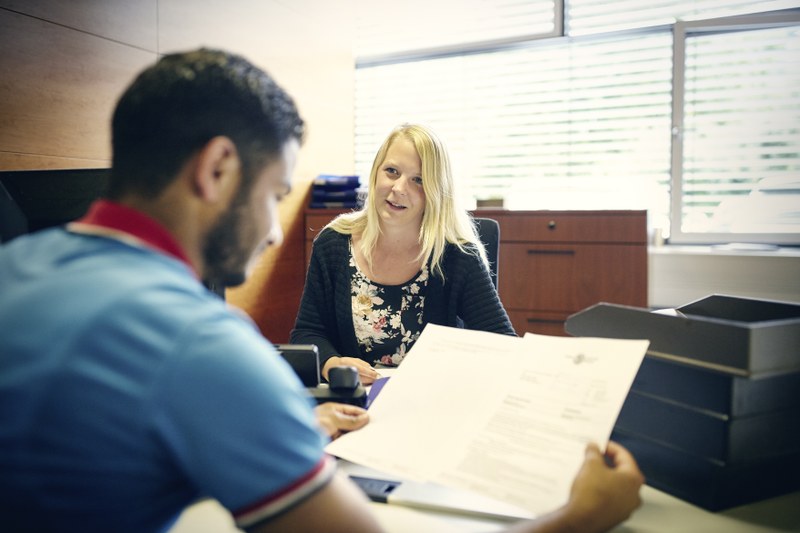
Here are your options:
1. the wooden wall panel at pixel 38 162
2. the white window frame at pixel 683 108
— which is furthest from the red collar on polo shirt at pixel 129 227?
the white window frame at pixel 683 108

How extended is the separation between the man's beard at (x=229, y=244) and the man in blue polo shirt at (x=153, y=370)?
0.05 feet

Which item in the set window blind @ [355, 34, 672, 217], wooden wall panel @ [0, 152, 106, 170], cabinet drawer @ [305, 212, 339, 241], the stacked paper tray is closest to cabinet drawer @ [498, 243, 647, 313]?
window blind @ [355, 34, 672, 217]

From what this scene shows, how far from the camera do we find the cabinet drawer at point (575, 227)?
2812 mm

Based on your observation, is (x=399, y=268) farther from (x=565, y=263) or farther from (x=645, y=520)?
(x=565, y=263)

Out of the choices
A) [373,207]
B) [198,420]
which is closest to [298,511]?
[198,420]

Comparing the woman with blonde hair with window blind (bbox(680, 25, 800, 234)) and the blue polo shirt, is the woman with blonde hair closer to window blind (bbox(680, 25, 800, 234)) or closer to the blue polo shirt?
the blue polo shirt

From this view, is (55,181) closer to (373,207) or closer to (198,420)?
(373,207)

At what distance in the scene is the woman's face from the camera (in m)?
1.88

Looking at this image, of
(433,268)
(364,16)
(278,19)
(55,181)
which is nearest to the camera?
(55,181)

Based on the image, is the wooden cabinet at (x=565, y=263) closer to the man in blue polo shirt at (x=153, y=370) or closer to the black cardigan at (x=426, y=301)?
the black cardigan at (x=426, y=301)

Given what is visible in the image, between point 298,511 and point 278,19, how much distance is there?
3282 millimetres

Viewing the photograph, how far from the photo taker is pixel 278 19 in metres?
3.33

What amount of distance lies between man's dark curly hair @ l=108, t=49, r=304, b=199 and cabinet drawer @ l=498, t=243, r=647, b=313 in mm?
2473

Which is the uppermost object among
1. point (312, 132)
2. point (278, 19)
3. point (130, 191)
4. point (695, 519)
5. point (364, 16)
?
point (364, 16)
